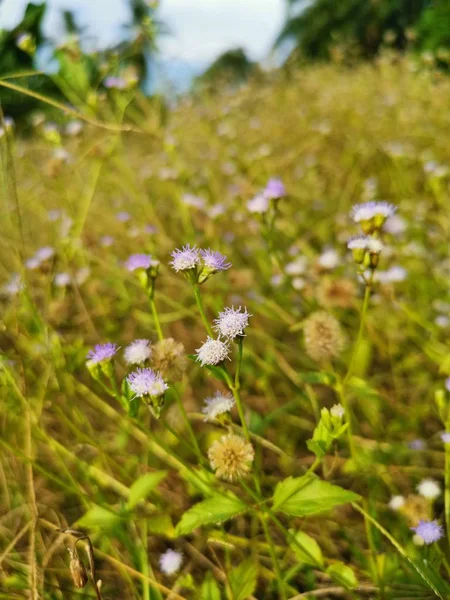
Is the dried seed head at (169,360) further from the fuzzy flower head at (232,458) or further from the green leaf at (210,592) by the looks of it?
the green leaf at (210,592)

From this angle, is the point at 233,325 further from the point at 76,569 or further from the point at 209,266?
the point at 76,569

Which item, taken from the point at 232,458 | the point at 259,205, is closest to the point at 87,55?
the point at 259,205

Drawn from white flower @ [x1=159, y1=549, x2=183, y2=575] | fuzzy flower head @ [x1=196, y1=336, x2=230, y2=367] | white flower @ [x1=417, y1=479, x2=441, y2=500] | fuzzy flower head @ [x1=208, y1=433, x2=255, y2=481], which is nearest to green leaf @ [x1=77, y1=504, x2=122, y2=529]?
white flower @ [x1=159, y1=549, x2=183, y2=575]

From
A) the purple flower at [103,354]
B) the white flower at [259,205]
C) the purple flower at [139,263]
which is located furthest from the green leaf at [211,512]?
the white flower at [259,205]

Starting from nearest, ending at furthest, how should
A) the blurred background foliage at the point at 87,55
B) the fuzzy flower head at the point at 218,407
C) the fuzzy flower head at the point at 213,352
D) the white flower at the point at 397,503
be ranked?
the fuzzy flower head at the point at 213,352 < the fuzzy flower head at the point at 218,407 < the white flower at the point at 397,503 < the blurred background foliage at the point at 87,55

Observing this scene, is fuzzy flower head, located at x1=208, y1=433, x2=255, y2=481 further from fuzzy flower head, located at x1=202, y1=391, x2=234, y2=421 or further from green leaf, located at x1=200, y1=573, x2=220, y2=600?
green leaf, located at x1=200, y1=573, x2=220, y2=600

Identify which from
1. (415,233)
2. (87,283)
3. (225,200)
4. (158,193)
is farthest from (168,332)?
(158,193)
